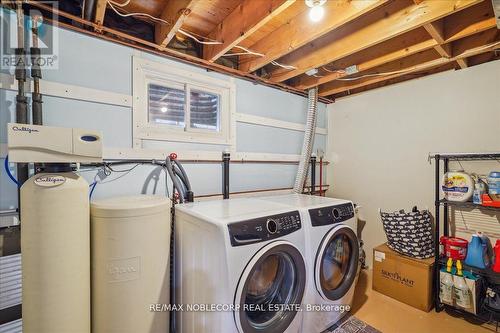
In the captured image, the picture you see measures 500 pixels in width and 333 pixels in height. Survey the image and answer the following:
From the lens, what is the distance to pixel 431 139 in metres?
2.42

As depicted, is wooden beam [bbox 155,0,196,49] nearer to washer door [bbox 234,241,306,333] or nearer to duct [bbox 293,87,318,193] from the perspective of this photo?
washer door [bbox 234,241,306,333]

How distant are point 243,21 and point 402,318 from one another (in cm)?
273

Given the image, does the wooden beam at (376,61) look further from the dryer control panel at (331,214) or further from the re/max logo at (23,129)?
the re/max logo at (23,129)

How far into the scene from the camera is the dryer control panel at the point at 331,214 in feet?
5.49

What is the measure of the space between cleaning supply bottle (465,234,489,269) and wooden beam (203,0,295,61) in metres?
2.37

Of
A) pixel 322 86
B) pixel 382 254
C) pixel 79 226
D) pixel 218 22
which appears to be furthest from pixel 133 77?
pixel 382 254

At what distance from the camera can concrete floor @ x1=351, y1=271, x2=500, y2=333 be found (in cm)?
186

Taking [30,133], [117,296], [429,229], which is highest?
[30,133]

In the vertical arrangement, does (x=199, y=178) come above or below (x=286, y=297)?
above

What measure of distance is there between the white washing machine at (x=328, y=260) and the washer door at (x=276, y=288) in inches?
4.3

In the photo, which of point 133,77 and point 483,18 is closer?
point 483,18

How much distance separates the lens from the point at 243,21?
163cm

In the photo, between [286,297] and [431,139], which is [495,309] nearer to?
[431,139]

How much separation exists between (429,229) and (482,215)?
1.46 ft
